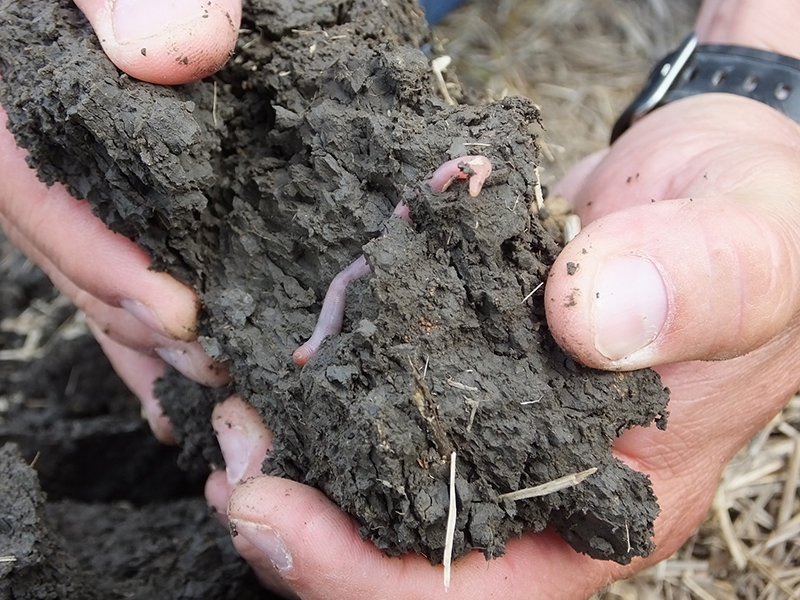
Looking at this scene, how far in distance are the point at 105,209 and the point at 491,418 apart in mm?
1503

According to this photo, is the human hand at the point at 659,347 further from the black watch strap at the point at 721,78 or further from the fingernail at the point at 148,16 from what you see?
the fingernail at the point at 148,16

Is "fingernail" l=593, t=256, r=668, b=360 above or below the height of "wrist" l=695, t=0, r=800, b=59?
below

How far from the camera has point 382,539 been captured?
1.98 meters

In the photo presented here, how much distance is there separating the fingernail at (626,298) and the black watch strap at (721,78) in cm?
180

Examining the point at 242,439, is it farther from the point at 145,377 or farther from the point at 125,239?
the point at 145,377

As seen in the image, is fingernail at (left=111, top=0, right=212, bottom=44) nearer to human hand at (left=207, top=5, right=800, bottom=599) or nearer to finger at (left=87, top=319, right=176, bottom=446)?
human hand at (left=207, top=5, right=800, bottom=599)

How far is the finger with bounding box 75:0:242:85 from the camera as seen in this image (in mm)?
2000

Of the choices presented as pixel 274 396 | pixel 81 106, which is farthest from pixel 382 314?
pixel 81 106

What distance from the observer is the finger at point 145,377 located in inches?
122

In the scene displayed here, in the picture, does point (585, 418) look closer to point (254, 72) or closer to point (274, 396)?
point (274, 396)

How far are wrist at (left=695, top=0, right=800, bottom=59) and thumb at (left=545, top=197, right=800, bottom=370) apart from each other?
203 centimetres

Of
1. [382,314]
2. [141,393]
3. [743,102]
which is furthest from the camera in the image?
[141,393]

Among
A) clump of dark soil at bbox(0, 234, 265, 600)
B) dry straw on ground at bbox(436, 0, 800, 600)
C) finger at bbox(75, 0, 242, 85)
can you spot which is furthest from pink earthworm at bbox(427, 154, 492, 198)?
dry straw on ground at bbox(436, 0, 800, 600)

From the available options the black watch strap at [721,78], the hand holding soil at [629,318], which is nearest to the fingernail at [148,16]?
the hand holding soil at [629,318]
